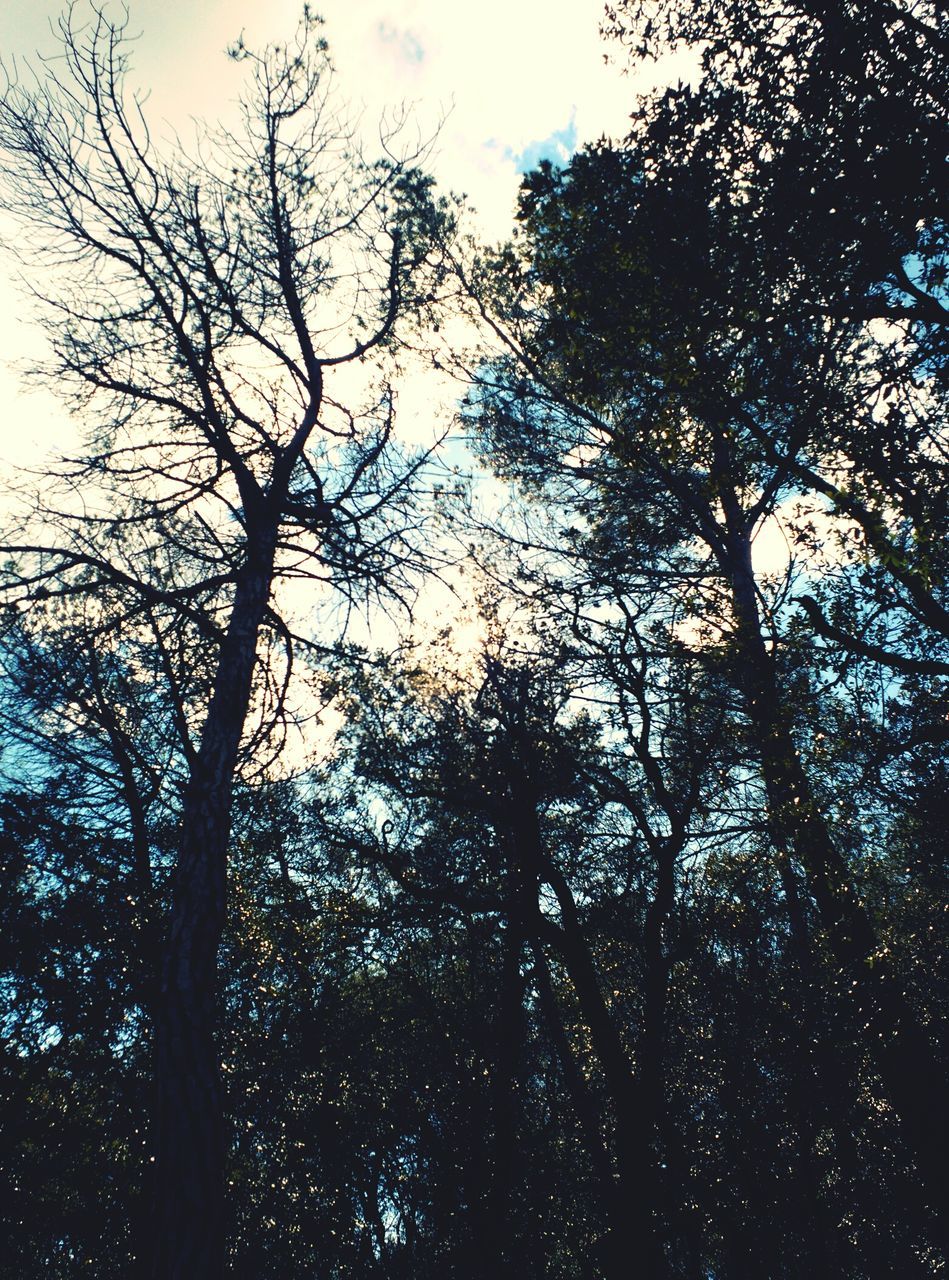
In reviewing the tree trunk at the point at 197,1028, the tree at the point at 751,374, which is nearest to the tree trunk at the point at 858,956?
the tree at the point at 751,374

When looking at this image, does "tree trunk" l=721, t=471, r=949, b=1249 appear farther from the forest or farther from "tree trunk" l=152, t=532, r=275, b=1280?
"tree trunk" l=152, t=532, r=275, b=1280

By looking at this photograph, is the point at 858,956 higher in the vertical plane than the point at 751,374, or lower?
lower

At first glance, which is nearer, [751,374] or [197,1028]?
[197,1028]

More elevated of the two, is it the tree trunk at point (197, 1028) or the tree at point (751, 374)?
the tree at point (751, 374)

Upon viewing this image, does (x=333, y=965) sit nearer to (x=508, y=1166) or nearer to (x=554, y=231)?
(x=508, y=1166)

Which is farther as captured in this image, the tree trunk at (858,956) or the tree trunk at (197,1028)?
the tree trunk at (858,956)

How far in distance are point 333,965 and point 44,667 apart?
545cm

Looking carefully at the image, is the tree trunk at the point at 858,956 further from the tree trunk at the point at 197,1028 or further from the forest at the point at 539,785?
the tree trunk at the point at 197,1028

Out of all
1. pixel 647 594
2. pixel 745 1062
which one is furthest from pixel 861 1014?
pixel 647 594

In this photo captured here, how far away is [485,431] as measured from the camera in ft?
36.9

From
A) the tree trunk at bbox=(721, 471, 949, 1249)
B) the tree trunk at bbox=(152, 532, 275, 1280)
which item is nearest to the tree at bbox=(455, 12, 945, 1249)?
the tree trunk at bbox=(721, 471, 949, 1249)

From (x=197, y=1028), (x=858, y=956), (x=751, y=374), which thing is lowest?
(x=197, y=1028)

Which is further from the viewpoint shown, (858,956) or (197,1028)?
(858,956)

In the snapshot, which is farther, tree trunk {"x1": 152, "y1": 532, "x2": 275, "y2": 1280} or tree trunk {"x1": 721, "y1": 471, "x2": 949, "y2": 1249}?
tree trunk {"x1": 721, "y1": 471, "x2": 949, "y2": 1249}
